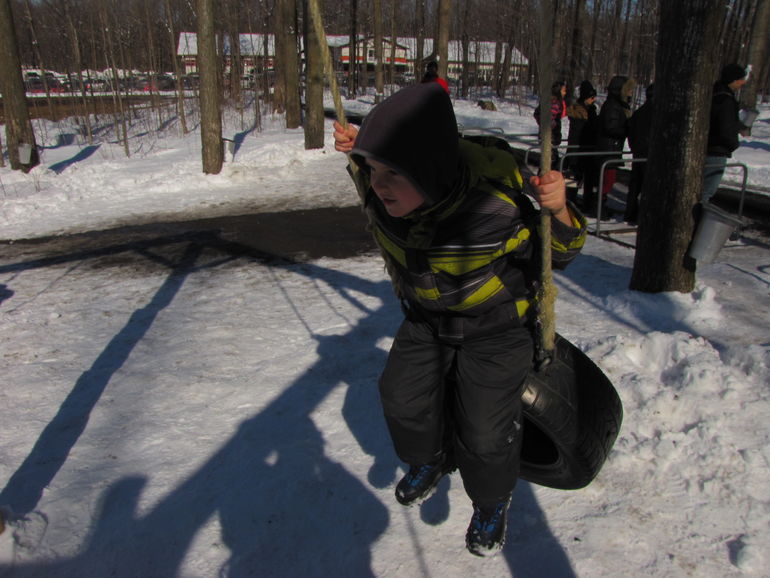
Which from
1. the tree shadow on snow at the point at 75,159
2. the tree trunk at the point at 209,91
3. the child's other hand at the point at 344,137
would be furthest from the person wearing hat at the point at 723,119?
the tree shadow on snow at the point at 75,159

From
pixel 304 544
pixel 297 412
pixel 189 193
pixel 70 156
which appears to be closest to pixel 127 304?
pixel 297 412

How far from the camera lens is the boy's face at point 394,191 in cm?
203

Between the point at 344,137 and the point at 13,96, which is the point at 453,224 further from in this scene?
the point at 13,96

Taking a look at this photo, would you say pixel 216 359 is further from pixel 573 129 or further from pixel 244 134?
pixel 244 134

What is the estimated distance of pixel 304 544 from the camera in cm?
236

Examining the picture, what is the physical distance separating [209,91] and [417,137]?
33.1 feet

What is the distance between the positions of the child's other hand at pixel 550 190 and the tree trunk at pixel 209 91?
9.91 meters

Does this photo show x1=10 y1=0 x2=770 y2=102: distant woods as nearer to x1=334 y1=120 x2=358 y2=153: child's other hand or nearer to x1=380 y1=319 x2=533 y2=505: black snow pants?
x1=334 y1=120 x2=358 y2=153: child's other hand

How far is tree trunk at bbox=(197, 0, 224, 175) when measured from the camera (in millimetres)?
10406

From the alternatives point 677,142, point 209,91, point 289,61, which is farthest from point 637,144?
point 289,61

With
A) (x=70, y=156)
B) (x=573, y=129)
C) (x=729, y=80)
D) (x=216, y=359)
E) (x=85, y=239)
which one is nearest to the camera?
(x=216, y=359)

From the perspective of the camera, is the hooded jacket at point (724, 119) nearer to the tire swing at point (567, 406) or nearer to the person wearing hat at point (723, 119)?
the person wearing hat at point (723, 119)

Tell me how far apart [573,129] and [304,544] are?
27.8ft

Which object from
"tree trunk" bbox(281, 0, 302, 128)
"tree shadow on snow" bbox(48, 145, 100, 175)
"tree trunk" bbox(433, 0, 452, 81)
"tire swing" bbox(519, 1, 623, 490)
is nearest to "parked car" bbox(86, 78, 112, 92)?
"tree shadow on snow" bbox(48, 145, 100, 175)
